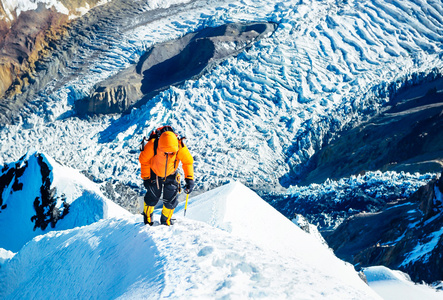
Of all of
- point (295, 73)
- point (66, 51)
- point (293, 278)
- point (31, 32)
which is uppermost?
point (31, 32)

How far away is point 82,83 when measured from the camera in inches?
1905

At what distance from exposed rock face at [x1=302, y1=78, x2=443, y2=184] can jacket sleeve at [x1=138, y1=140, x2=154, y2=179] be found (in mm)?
22949

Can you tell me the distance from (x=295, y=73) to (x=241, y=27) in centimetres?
1161

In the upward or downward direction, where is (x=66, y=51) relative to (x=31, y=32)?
downward

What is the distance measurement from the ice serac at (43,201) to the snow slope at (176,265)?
18.6 feet

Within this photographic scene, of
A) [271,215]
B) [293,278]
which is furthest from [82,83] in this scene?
[293,278]

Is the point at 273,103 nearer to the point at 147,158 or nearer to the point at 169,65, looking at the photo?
the point at 169,65

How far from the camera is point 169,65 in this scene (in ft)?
167

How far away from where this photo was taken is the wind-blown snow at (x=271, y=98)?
36.6 meters

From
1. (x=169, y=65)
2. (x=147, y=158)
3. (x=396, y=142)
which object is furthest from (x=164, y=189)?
(x=169, y=65)

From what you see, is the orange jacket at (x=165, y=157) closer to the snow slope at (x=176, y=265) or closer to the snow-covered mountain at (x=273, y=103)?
the snow slope at (x=176, y=265)

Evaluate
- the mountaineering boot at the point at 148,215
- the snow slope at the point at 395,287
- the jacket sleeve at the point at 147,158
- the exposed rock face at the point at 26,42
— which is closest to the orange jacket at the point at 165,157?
the jacket sleeve at the point at 147,158

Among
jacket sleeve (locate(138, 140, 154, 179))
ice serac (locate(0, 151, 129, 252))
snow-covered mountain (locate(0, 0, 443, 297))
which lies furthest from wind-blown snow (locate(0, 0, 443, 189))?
jacket sleeve (locate(138, 140, 154, 179))

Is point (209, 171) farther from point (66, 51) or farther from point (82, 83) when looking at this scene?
point (66, 51)
